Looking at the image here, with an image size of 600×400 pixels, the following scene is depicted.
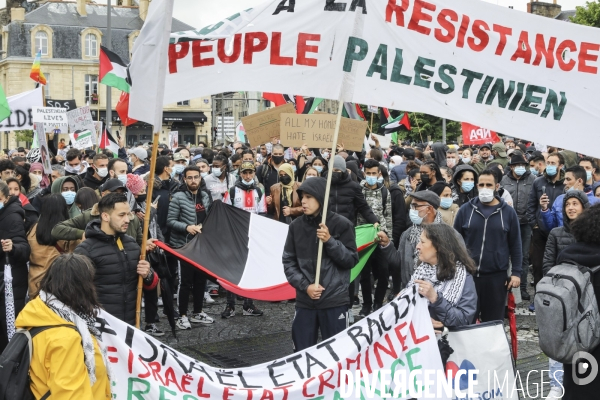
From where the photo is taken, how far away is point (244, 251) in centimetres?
851

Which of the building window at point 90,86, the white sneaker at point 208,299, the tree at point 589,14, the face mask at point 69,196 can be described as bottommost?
the white sneaker at point 208,299

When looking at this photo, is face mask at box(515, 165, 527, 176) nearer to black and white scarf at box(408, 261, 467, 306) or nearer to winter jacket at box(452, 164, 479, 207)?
winter jacket at box(452, 164, 479, 207)

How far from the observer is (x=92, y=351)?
3852 mm

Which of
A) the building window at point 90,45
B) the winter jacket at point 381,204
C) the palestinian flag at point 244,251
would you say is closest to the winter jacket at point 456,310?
the palestinian flag at point 244,251

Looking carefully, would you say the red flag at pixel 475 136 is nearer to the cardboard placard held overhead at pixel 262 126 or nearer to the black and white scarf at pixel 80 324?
the cardboard placard held overhead at pixel 262 126

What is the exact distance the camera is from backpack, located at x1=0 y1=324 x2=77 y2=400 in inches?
139

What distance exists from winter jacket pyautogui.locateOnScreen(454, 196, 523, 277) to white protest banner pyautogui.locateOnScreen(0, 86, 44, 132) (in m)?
8.16

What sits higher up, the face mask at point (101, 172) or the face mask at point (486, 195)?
the face mask at point (486, 195)

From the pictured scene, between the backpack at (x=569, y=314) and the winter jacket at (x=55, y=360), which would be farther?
the backpack at (x=569, y=314)

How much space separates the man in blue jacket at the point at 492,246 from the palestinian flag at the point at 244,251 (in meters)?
1.60

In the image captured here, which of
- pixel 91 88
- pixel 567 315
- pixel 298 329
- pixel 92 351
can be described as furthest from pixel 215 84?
pixel 91 88

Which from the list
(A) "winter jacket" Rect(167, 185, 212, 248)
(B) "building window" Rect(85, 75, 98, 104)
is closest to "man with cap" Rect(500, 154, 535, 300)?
(A) "winter jacket" Rect(167, 185, 212, 248)

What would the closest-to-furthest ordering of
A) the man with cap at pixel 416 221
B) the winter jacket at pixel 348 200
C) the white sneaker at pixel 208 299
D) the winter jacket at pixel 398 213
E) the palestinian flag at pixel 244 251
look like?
the man with cap at pixel 416 221 < the palestinian flag at pixel 244 251 < the winter jacket at pixel 348 200 < the winter jacket at pixel 398 213 < the white sneaker at pixel 208 299

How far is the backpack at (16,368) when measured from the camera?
11.6ft
